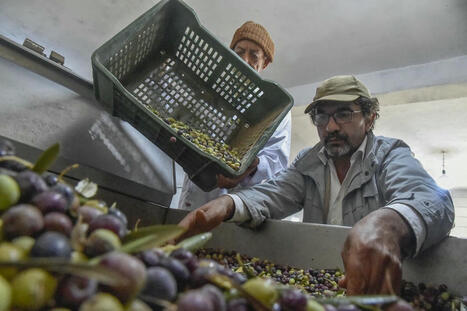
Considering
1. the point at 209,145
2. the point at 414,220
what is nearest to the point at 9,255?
the point at 414,220

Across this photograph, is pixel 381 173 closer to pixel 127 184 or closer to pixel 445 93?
pixel 127 184

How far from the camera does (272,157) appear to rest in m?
2.37

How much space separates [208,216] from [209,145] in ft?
1.53

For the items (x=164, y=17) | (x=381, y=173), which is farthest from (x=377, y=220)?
(x=164, y=17)

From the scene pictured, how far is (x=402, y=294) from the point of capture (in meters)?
1.19

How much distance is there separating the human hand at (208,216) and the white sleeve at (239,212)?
0.02m

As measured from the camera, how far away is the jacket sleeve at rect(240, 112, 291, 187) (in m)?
2.27

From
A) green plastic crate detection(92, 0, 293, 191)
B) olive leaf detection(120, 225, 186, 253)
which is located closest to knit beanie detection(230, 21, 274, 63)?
green plastic crate detection(92, 0, 293, 191)

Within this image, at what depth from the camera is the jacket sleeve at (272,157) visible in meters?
2.27

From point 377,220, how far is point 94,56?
139 cm

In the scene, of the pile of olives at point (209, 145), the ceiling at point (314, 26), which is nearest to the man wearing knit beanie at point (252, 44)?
the ceiling at point (314, 26)

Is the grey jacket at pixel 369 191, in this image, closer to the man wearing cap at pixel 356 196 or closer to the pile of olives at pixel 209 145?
the man wearing cap at pixel 356 196

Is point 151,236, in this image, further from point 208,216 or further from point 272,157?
point 272,157

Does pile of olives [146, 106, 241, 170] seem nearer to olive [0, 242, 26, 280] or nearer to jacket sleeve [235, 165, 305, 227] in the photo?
jacket sleeve [235, 165, 305, 227]
